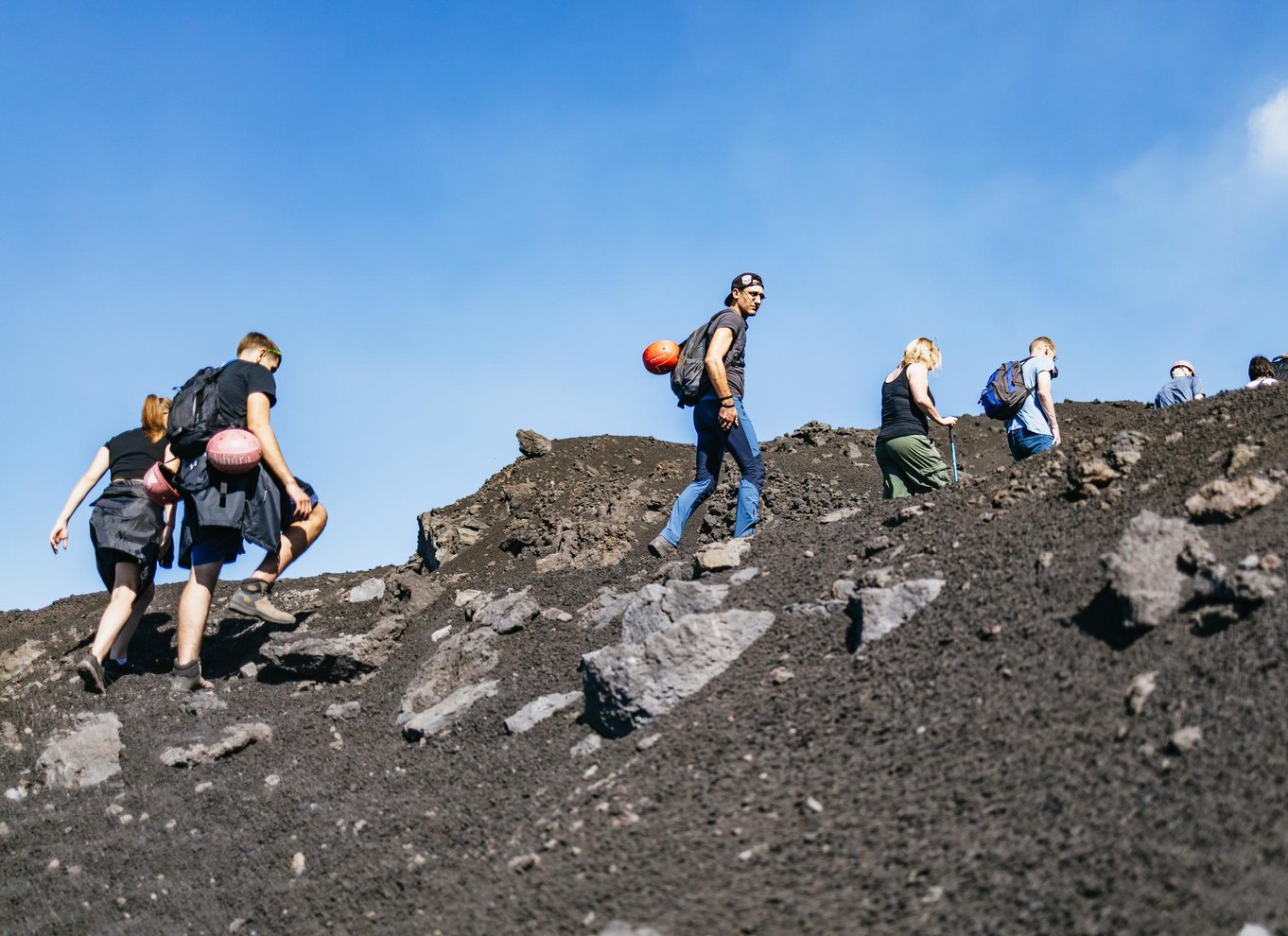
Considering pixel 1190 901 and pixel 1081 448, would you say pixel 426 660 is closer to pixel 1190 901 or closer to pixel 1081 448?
pixel 1081 448

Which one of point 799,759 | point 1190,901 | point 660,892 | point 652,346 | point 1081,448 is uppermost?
point 652,346

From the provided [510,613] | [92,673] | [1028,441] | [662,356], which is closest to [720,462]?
[662,356]

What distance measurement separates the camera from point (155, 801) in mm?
6102

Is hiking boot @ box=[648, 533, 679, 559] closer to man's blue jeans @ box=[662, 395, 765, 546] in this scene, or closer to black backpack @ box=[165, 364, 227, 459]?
man's blue jeans @ box=[662, 395, 765, 546]

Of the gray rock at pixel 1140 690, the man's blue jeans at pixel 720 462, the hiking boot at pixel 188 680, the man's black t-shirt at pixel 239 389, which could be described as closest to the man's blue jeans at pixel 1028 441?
the man's blue jeans at pixel 720 462

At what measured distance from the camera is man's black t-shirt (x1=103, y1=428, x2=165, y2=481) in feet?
25.4

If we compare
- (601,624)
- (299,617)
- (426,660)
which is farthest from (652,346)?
(299,617)

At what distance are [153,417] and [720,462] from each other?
406 centimetres

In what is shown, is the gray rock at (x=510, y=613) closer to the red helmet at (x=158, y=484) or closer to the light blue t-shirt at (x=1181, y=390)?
the red helmet at (x=158, y=484)

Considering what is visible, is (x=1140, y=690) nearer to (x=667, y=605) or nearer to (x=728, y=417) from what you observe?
(x=667, y=605)

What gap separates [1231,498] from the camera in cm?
477

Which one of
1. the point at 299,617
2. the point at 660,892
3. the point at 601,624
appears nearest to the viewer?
the point at 660,892

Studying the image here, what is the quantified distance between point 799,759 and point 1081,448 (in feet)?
9.75

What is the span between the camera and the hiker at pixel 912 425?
755 cm
